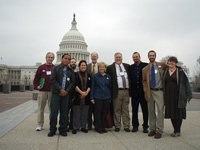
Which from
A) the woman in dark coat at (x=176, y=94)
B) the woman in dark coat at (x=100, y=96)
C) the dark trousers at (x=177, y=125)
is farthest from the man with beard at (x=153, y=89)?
the woman in dark coat at (x=100, y=96)

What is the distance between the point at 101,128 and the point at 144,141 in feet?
4.38

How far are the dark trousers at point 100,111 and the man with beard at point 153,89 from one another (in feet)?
3.98

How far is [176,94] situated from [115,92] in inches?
67.1

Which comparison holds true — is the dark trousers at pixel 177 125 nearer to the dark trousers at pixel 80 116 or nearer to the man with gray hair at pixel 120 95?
the man with gray hair at pixel 120 95

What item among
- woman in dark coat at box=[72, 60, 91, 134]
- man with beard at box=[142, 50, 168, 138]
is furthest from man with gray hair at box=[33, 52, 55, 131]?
man with beard at box=[142, 50, 168, 138]

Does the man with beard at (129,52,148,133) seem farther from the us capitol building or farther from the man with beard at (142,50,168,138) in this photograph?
the us capitol building

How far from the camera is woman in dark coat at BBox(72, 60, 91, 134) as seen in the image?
5.50 meters

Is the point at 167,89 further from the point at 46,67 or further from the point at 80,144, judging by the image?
the point at 46,67

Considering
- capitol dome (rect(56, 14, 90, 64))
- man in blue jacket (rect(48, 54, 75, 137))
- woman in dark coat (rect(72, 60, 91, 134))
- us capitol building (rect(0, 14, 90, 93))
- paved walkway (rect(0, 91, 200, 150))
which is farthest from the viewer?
us capitol building (rect(0, 14, 90, 93))

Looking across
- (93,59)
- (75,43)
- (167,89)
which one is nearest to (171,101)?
(167,89)

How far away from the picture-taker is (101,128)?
5465mm

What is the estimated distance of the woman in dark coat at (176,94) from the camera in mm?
5172

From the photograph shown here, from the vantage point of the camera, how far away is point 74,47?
307 ft

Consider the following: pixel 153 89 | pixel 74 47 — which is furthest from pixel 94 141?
pixel 74 47
